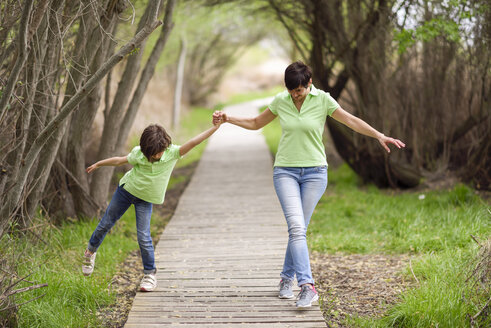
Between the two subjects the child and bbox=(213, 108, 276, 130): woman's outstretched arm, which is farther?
bbox=(213, 108, 276, 130): woman's outstretched arm

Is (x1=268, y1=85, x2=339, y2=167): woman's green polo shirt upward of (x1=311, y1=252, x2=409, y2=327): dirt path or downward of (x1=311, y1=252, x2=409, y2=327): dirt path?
upward

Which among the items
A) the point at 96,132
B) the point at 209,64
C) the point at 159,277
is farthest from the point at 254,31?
the point at 159,277

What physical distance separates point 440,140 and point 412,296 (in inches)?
212

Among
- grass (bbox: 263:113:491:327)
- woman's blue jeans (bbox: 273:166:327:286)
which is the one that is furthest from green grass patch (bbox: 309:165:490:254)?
woman's blue jeans (bbox: 273:166:327:286)

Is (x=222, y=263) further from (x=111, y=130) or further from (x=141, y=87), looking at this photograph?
(x=141, y=87)

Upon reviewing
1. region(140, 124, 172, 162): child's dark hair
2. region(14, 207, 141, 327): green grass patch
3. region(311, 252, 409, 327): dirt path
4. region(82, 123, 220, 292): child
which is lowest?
region(14, 207, 141, 327): green grass patch

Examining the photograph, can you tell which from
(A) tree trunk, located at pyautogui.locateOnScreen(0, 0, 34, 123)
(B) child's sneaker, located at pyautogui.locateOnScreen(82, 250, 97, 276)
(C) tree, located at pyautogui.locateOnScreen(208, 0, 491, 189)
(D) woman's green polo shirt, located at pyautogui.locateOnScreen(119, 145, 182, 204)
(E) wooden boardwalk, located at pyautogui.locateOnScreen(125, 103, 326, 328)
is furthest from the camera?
(C) tree, located at pyautogui.locateOnScreen(208, 0, 491, 189)

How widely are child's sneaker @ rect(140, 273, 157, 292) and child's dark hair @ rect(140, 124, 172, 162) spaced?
112 cm

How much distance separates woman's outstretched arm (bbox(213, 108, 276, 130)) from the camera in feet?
15.3

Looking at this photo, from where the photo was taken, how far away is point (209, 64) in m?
28.6

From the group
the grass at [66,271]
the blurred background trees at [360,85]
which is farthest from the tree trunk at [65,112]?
the blurred background trees at [360,85]

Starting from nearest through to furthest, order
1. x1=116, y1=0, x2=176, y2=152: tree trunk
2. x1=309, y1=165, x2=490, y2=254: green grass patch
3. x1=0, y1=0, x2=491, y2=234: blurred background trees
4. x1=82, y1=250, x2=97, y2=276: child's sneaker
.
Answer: x1=82, y1=250, x2=97, y2=276: child's sneaker
x1=0, y1=0, x2=491, y2=234: blurred background trees
x1=309, y1=165, x2=490, y2=254: green grass patch
x1=116, y1=0, x2=176, y2=152: tree trunk

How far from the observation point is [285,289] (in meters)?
4.69

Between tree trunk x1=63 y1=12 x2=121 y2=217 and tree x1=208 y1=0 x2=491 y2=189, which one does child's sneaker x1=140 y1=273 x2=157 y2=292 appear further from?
tree x1=208 y1=0 x2=491 y2=189
